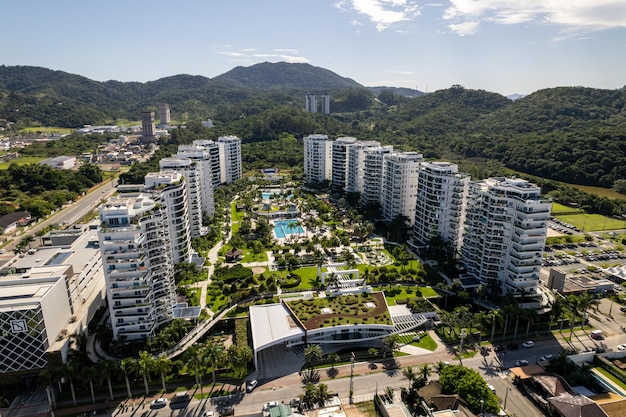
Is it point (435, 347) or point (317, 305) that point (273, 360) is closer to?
point (317, 305)

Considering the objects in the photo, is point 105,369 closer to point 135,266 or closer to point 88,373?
point 88,373

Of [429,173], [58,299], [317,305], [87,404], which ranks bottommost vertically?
[87,404]

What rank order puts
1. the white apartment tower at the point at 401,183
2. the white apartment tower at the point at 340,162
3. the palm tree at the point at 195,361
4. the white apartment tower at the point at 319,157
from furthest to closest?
the white apartment tower at the point at 319,157 → the white apartment tower at the point at 340,162 → the white apartment tower at the point at 401,183 → the palm tree at the point at 195,361

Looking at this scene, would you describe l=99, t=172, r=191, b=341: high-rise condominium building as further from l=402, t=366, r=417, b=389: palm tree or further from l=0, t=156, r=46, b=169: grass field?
l=0, t=156, r=46, b=169: grass field

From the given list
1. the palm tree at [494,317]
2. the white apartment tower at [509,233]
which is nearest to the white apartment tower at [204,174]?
the white apartment tower at [509,233]

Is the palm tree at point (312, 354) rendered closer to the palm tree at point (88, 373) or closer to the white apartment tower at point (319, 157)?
the palm tree at point (88, 373)

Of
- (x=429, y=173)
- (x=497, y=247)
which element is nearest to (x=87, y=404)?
(x=497, y=247)

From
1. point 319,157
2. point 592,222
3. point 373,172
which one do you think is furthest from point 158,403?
point 592,222
